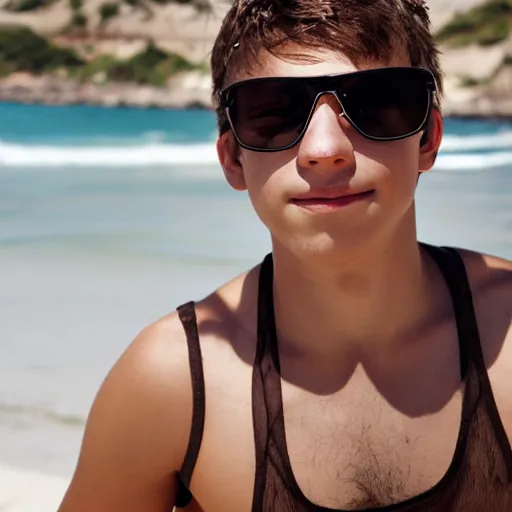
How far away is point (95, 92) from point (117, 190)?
15881mm

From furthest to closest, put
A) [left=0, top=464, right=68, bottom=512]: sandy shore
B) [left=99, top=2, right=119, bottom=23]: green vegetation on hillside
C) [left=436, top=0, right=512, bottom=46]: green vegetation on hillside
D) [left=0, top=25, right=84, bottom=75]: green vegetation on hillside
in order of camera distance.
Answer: [left=99, top=2, right=119, bottom=23]: green vegetation on hillside < [left=0, top=25, right=84, bottom=75]: green vegetation on hillside < [left=436, top=0, right=512, bottom=46]: green vegetation on hillside < [left=0, top=464, right=68, bottom=512]: sandy shore

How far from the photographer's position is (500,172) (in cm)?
838

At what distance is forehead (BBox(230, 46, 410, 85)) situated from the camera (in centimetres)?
132

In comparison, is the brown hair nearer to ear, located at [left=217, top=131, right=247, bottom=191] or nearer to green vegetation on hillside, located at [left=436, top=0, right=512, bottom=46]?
ear, located at [left=217, top=131, right=247, bottom=191]

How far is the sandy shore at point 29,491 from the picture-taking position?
7.59 ft

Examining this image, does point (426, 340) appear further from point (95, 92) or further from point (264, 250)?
point (95, 92)

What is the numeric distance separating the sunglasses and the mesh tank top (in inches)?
13.4

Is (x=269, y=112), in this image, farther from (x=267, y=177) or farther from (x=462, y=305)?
(x=462, y=305)


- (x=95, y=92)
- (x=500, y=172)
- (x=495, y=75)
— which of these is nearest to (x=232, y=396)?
(x=500, y=172)

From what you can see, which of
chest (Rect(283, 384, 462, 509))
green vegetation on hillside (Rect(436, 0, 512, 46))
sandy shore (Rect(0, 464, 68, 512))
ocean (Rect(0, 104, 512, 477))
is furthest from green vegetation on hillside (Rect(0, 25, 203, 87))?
chest (Rect(283, 384, 462, 509))

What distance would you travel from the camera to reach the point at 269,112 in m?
1.34

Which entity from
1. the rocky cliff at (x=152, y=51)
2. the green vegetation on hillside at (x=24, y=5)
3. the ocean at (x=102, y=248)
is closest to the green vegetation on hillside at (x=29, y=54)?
the rocky cliff at (x=152, y=51)

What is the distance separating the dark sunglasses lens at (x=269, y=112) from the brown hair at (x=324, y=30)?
0.21ft

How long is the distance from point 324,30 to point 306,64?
0.22 feet
